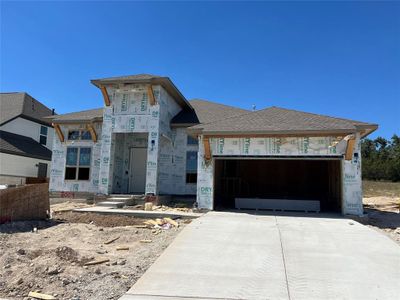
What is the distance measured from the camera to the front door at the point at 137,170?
61.2ft

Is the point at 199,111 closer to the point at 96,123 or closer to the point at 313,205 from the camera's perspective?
the point at 96,123

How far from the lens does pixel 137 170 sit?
18781 mm

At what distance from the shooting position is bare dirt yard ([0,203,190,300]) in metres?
5.92

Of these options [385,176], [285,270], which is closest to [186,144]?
[285,270]

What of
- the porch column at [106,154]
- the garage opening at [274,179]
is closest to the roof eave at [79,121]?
the porch column at [106,154]

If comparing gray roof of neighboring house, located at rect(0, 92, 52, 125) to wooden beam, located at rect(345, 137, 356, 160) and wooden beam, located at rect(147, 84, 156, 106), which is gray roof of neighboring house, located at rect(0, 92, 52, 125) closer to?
wooden beam, located at rect(147, 84, 156, 106)

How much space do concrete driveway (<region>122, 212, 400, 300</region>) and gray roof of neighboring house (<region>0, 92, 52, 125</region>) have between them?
2089 cm

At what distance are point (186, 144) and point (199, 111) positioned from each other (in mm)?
2909

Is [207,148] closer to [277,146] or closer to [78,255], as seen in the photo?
[277,146]

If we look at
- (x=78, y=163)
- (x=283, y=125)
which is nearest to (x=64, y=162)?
(x=78, y=163)

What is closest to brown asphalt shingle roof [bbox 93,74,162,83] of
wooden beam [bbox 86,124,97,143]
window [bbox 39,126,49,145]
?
wooden beam [bbox 86,124,97,143]

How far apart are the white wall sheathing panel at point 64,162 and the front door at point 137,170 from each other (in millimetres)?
1713

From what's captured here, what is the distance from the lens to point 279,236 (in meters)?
9.31

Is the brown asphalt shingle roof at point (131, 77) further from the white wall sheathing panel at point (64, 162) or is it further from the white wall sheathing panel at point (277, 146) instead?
the white wall sheathing panel at point (277, 146)
